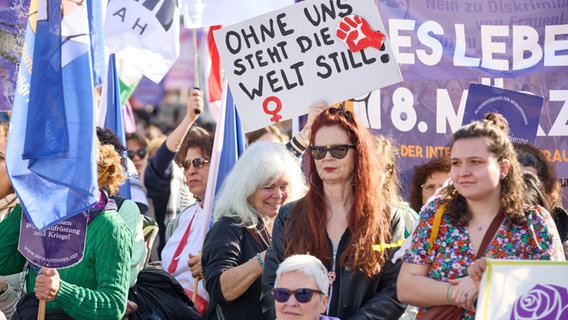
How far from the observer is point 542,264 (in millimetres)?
4316

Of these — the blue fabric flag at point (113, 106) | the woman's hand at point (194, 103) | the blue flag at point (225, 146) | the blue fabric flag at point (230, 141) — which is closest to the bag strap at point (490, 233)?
the blue flag at point (225, 146)

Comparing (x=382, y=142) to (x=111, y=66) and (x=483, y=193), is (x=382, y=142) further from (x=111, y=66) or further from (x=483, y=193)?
(x=111, y=66)

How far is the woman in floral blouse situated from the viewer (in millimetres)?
4629

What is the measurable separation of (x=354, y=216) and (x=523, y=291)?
1.18m

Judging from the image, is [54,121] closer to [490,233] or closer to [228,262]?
[228,262]

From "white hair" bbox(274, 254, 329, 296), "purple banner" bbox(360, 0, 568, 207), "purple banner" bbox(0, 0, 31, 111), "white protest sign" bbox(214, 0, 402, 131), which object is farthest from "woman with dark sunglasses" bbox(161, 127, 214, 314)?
"white hair" bbox(274, 254, 329, 296)

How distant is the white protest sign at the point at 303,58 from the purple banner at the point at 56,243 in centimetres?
130

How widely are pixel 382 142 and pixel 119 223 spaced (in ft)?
4.78

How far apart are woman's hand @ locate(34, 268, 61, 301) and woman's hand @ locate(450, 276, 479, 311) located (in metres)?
1.91

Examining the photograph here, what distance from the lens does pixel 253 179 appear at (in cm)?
597

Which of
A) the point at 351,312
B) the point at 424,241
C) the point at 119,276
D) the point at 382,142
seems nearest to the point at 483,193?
the point at 424,241

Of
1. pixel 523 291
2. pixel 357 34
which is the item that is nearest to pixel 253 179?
pixel 357 34

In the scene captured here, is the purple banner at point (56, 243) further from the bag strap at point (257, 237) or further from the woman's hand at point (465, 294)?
the woman's hand at point (465, 294)

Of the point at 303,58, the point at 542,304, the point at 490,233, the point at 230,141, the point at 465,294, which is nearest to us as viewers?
the point at 542,304
